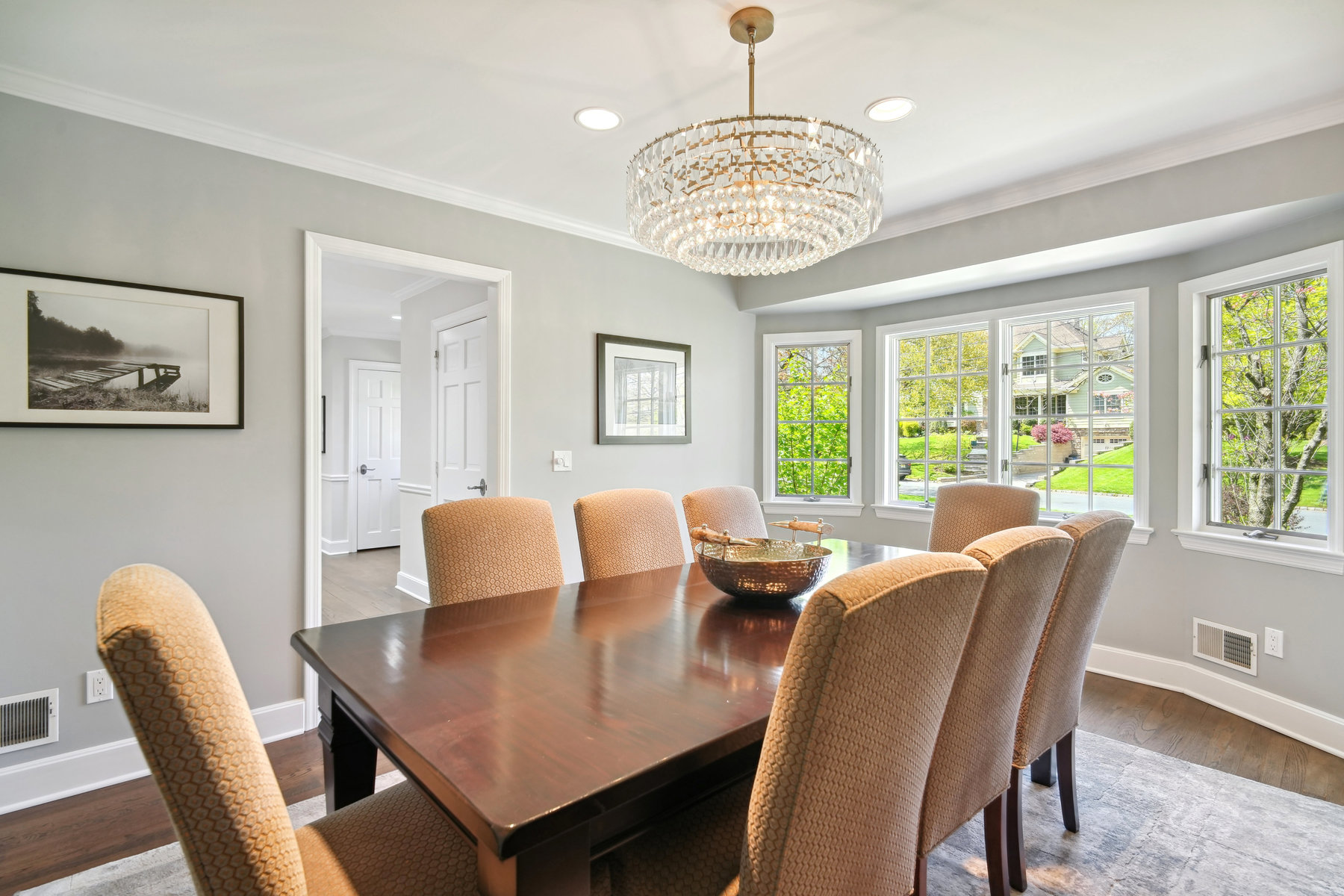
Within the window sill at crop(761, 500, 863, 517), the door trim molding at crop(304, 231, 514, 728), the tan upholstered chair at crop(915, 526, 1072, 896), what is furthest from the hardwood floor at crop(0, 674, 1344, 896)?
the window sill at crop(761, 500, 863, 517)

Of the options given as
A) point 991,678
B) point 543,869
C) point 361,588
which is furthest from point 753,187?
point 361,588

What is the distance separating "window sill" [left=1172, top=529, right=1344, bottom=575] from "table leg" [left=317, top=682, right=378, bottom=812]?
350cm

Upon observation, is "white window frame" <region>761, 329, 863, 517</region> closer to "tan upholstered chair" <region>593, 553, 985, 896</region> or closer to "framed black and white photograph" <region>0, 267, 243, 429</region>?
"framed black and white photograph" <region>0, 267, 243, 429</region>

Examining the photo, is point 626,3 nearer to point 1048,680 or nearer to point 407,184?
point 407,184

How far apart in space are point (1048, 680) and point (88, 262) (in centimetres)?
337

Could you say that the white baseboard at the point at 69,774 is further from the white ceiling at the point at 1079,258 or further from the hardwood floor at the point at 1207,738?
the white ceiling at the point at 1079,258

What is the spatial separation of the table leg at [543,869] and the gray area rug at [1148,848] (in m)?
1.36

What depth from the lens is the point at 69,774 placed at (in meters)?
2.21

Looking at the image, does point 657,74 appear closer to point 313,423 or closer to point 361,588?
point 313,423

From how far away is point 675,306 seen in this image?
417 centimetres

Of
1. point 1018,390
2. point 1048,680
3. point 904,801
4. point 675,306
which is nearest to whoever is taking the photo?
point 904,801

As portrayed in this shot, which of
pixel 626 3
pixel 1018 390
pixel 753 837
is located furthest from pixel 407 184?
pixel 1018 390

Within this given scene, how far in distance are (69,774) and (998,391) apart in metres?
4.60

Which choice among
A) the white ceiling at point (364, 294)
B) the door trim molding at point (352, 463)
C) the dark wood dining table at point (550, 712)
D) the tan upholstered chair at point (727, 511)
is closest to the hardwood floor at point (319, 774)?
the dark wood dining table at point (550, 712)
